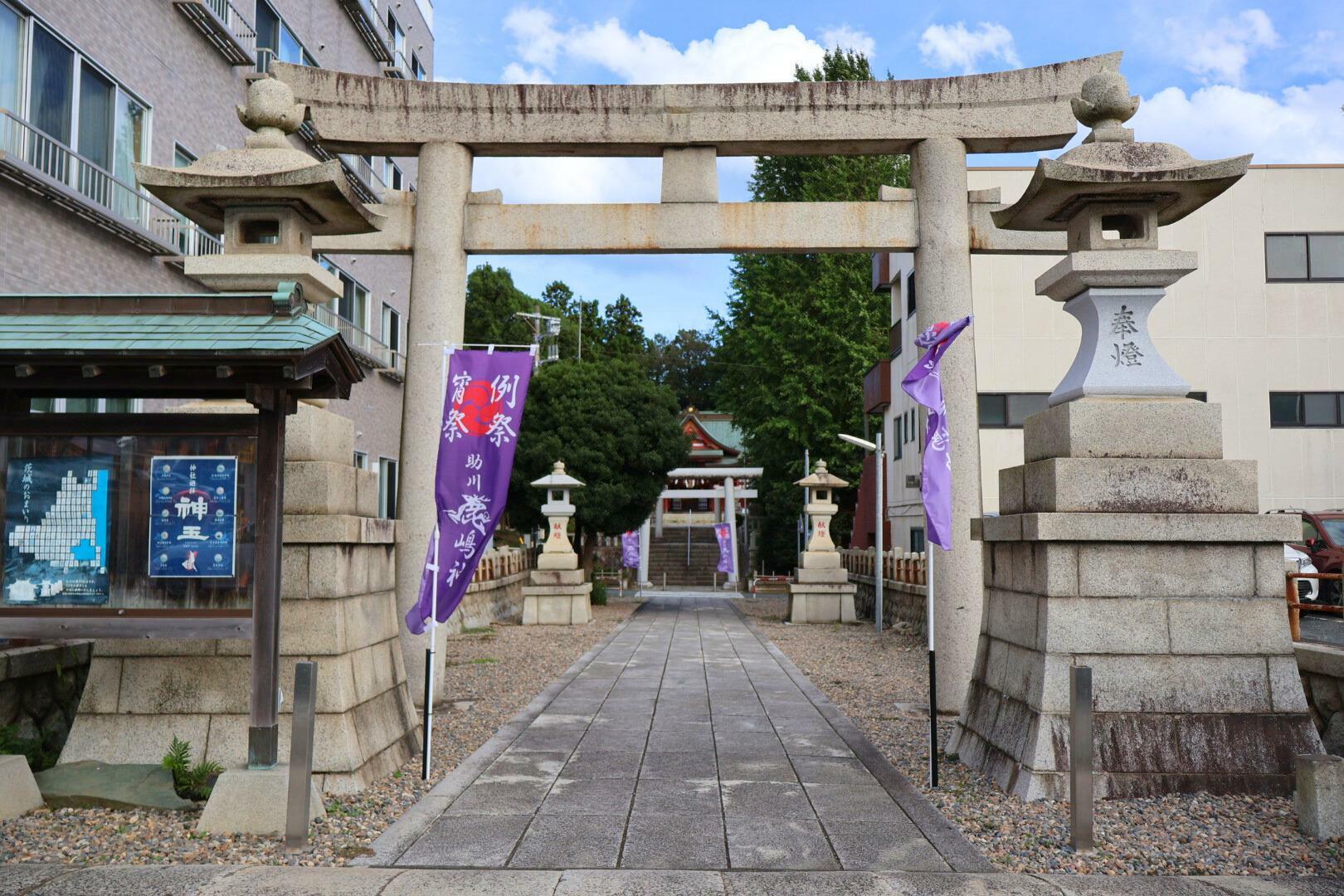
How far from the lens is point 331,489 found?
6.84 metres

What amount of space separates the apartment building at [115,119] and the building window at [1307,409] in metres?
18.2

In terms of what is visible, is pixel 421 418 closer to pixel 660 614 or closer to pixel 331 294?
pixel 331 294

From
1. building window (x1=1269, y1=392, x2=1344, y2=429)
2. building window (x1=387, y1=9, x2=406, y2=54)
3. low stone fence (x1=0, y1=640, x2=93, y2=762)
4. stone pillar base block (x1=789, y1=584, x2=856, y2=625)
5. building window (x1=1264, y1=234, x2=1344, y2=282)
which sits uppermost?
building window (x1=387, y1=9, x2=406, y2=54)

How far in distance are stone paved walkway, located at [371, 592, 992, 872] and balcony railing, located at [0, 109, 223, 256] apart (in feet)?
24.5

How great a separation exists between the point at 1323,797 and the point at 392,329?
22.1 meters

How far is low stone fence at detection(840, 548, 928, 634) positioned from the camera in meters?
17.9

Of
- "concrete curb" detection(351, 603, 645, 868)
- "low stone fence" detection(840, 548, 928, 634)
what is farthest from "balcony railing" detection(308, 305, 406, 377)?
"concrete curb" detection(351, 603, 645, 868)

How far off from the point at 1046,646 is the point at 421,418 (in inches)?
241

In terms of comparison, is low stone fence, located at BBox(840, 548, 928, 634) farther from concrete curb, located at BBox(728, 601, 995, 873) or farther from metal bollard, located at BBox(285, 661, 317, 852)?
metal bollard, located at BBox(285, 661, 317, 852)

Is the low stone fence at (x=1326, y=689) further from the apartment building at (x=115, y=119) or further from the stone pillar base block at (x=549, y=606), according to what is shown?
the stone pillar base block at (x=549, y=606)

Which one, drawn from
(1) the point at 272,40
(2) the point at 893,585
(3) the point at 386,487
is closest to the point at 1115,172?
(2) the point at 893,585

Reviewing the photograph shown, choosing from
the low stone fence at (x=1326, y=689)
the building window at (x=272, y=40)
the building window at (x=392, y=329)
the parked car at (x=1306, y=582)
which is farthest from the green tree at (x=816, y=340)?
the low stone fence at (x=1326, y=689)

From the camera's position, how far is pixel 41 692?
6883mm

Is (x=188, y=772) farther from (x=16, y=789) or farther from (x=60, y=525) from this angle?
(x=60, y=525)
